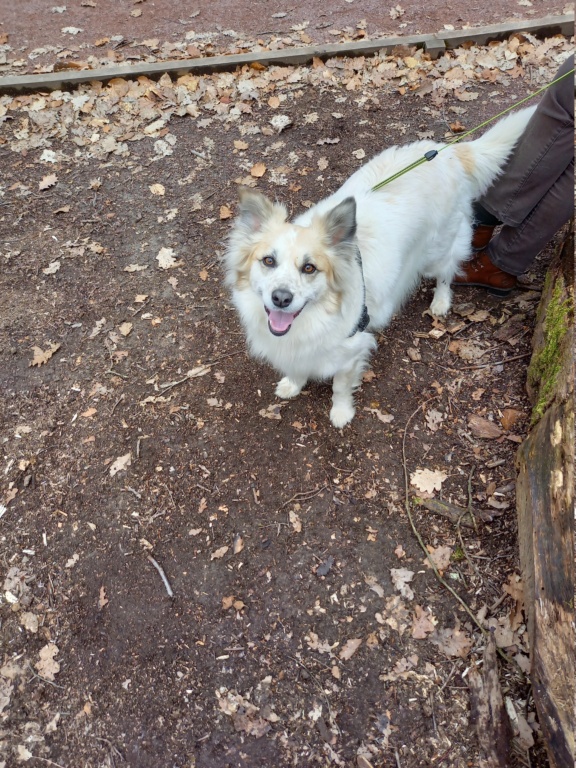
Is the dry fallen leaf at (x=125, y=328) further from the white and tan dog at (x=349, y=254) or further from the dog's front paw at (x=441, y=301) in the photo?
the dog's front paw at (x=441, y=301)

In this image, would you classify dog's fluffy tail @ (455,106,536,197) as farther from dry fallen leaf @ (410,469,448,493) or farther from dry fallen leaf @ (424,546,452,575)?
dry fallen leaf @ (424,546,452,575)

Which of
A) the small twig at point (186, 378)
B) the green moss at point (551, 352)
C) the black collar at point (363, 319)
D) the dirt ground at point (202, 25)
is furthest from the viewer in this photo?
the dirt ground at point (202, 25)

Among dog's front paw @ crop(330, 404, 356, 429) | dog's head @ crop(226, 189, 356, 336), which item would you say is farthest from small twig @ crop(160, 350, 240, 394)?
dog's head @ crop(226, 189, 356, 336)

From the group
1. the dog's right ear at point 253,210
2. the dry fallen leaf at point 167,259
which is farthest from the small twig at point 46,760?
the dry fallen leaf at point 167,259

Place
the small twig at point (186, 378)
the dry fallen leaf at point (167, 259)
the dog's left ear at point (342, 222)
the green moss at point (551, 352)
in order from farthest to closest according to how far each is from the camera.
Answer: the dry fallen leaf at point (167, 259)
the small twig at point (186, 378)
the green moss at point (551, 352)
the dog's left ear at point (342, 222)

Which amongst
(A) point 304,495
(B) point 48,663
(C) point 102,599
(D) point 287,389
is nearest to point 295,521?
(A) point 304,495

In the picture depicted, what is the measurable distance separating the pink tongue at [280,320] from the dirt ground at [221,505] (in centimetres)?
105

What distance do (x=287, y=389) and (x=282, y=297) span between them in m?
1.21

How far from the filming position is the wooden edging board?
6062 mm

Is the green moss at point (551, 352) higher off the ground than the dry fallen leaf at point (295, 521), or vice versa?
the green moss at point (551, 352)

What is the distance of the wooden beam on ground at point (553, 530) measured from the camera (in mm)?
2092

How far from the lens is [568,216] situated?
339 cm

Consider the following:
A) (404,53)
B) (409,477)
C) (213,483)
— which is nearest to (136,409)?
(213,483)

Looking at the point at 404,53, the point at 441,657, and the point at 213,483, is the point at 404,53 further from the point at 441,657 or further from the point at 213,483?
the point at 441,657
